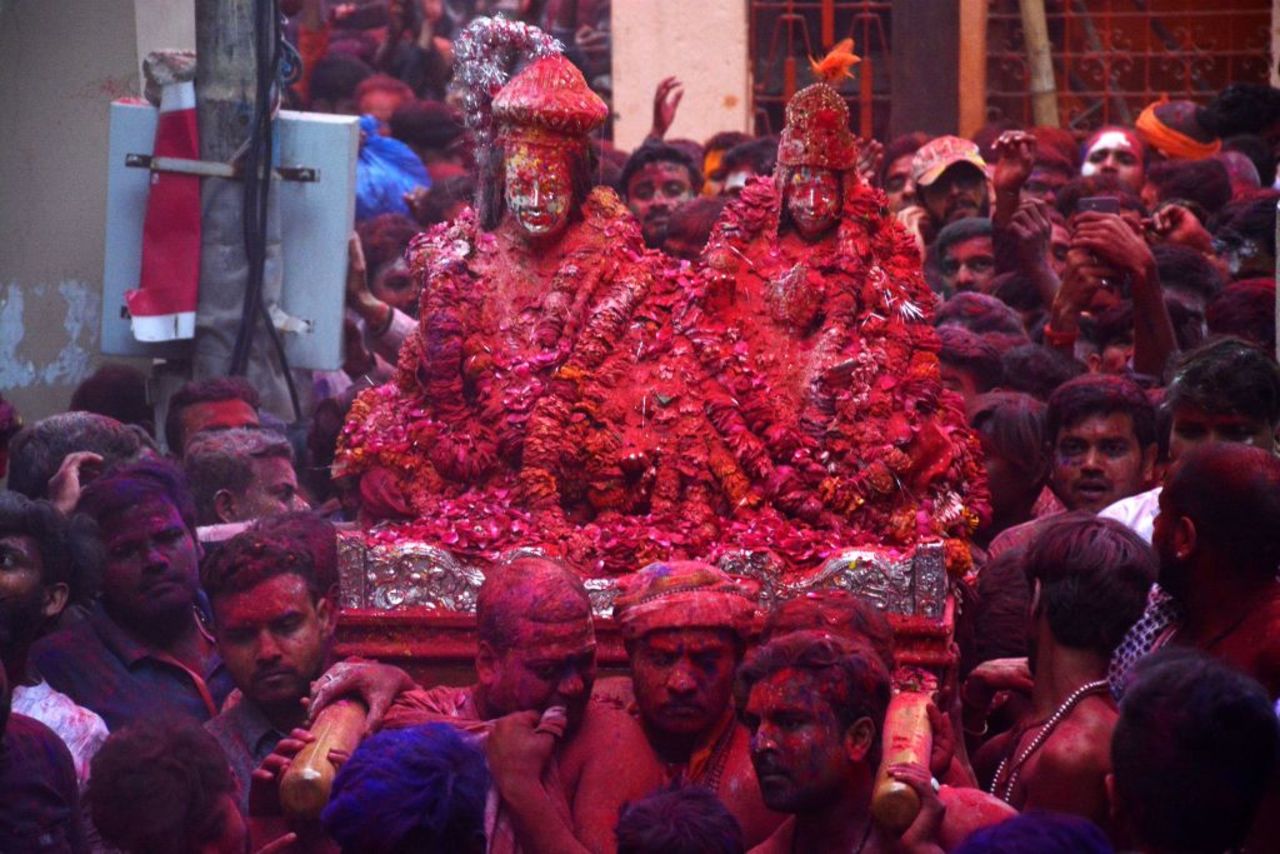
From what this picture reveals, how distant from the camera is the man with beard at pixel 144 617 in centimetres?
551

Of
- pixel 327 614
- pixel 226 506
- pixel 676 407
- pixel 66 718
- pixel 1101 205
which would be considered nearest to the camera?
pixel 66 718

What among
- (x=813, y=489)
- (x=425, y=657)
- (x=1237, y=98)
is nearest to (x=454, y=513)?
(x=425, y=657)

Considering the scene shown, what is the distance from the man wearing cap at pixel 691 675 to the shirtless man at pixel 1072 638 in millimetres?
599

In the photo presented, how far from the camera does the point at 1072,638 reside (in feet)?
15.3

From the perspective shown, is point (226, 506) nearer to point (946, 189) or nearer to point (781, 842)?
point (781, 842)

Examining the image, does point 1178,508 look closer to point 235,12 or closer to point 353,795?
point 353,795

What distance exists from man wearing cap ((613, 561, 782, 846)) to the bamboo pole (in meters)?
8.06

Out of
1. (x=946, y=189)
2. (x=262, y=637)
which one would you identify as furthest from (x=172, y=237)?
(x=946, y=189)

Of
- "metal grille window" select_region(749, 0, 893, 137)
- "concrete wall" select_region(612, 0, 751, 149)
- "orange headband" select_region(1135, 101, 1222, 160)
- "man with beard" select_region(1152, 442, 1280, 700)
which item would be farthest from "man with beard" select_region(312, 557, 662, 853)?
"metal grille window" select_region(749, 0, 893, 137)

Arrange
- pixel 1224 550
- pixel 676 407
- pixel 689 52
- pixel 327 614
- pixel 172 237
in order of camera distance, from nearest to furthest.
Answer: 1. pixel 1224 550
2. pixel 327 614
3. pixel 676 407
4. pixel 172 237
5. pixel 689 52

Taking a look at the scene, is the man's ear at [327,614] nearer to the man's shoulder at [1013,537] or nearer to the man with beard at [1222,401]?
the man's shoulder at [1013,537]

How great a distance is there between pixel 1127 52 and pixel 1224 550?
847 cm

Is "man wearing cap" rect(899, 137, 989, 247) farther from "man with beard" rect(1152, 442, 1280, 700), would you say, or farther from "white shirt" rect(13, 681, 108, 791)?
"white shirt" rect(13, 681, 108, 791)

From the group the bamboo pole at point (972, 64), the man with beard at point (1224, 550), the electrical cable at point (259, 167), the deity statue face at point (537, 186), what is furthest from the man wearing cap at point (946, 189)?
the man with beard at point (1224, 550)
